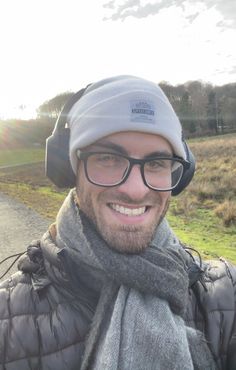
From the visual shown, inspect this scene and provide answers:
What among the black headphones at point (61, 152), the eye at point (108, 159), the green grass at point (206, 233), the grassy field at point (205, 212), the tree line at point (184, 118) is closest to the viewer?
the eye at point (108, 159)

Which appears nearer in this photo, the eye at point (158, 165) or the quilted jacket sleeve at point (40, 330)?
the quilted jacket sleeve at point (40, 330)

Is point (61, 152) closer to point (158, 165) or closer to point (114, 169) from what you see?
point (114, 169)

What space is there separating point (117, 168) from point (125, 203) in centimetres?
14

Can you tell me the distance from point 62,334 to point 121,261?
348mm

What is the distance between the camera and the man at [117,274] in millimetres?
1422

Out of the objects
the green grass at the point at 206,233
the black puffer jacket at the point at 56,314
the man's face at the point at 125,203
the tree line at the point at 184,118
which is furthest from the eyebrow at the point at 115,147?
the tree line at the point at 184,118

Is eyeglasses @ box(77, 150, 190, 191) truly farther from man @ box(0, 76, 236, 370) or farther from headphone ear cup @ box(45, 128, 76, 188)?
headphone ear cup @ box(45, 128, 76, 188)

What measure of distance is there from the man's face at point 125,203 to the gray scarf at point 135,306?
0.14 feet

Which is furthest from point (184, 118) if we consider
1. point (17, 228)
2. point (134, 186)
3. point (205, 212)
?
point (134, 186)

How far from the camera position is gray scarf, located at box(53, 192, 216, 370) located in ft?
4.51

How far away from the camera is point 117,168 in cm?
159

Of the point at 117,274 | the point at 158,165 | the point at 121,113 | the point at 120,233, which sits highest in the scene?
the point at 121,113

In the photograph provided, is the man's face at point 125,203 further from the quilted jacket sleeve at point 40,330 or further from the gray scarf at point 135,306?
the quilted jacket sleeve at point 40,330

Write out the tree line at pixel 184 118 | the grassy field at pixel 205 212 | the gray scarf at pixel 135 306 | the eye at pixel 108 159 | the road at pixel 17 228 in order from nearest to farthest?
the gray scarf at pixel 135 306
the eye at pixel 108 159
the grassy field at pixel 205 212
the road at pixel 17 228
the tree line at pixel 184 118
